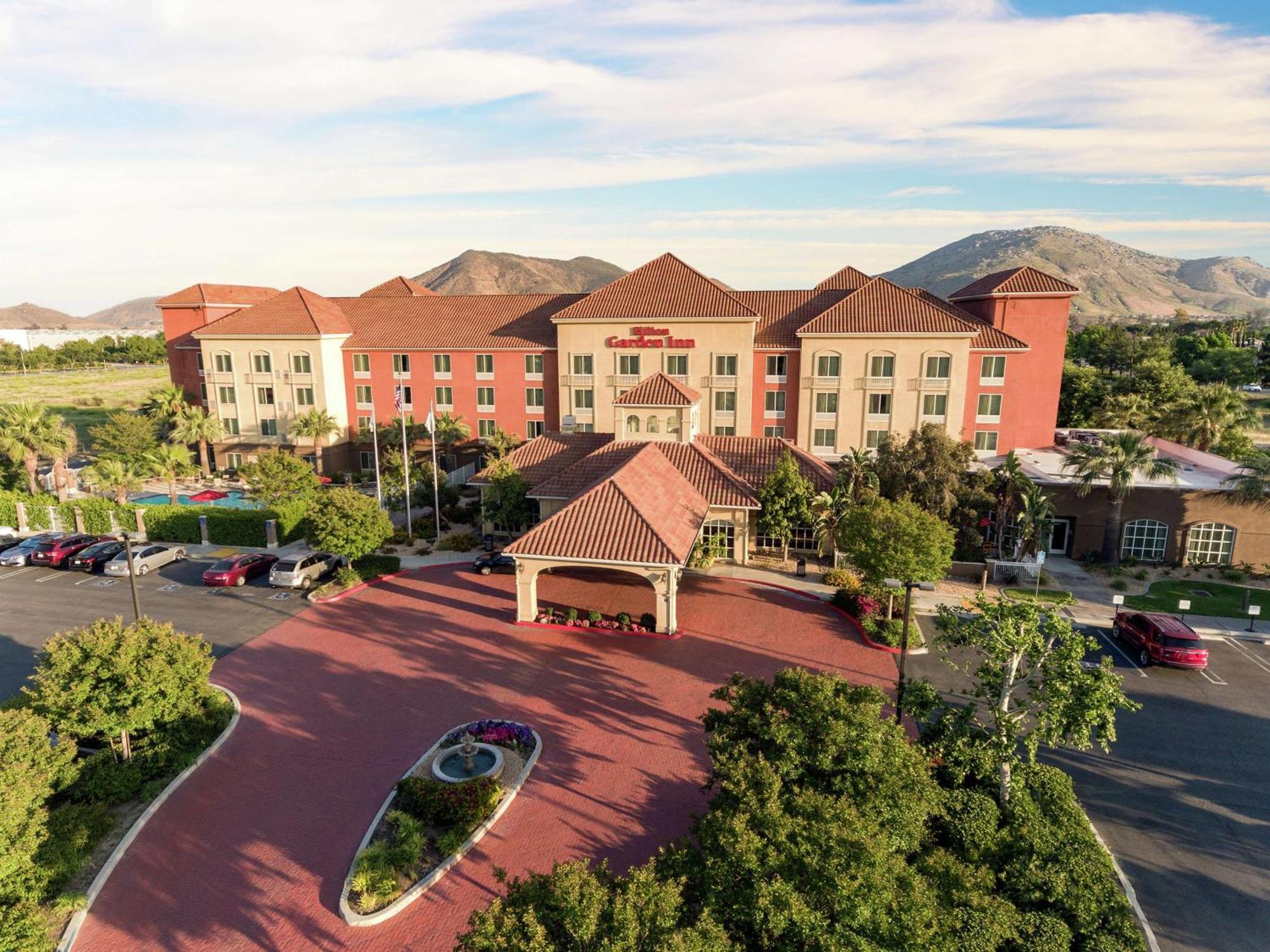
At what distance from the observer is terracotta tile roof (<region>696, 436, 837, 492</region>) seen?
135ft

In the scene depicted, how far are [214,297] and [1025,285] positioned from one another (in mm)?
68889

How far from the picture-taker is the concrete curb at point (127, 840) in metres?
15.4

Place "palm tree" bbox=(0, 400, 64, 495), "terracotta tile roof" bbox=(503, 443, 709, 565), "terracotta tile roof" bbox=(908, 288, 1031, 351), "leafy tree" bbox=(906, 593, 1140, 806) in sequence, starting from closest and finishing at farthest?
1. "leafy tree" bbox=(906, 593, 1140, 806)
2. "terracotta tile roof" bbox=(503, 443, 709, 565)
3. "palm tree" bbox=(0, 400, 64, 495)
4. "terracotta tile roof" bbox=(908, 288, 1031, 351)

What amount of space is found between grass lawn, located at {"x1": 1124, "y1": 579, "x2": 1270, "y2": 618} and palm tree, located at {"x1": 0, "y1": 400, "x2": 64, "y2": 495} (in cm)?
6375

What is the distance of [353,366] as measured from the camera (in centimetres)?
6112

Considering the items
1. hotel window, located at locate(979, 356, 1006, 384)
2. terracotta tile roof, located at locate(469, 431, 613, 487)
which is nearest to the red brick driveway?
terracotta tile roof, located at locate(469, 431, 613, 487)

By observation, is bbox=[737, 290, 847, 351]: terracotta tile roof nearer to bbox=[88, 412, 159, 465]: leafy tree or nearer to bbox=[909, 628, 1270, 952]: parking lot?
bbox=[909, 628, 1270, 952]: parking lot

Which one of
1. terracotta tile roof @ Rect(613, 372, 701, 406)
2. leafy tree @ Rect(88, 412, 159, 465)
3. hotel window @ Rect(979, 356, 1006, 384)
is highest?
hotel window @ Rect(979, 356, 1006, 384)

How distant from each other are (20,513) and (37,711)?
1329 inches

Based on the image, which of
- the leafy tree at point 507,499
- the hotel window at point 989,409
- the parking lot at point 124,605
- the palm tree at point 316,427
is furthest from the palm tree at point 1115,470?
the palm tree at point 316,427

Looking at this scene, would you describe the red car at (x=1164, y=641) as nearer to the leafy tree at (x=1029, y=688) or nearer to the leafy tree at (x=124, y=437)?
the leafy tree at (x=1029, y=688)

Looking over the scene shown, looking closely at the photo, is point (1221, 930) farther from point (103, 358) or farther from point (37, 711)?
point (103, 358)

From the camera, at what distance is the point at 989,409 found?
51.2m

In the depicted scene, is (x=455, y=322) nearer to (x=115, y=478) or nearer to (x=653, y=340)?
(x=653, y=340)
